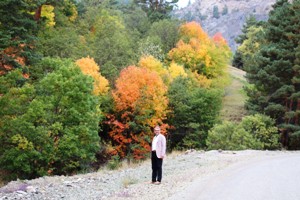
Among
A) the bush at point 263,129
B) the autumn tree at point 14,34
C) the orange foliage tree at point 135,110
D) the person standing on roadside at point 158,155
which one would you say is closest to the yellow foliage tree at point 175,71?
the orange foliage tree at point 135,110

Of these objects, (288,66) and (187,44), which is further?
(187,44)

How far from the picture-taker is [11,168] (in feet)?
93.2

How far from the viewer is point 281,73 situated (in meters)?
39.5

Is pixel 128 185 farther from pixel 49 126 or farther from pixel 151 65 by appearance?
pixel 151 65

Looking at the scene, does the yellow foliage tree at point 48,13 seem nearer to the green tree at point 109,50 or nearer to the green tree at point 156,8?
the green tree at point 109,50

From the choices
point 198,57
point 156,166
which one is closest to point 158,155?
point 156,166

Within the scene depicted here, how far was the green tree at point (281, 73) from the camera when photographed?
125ft

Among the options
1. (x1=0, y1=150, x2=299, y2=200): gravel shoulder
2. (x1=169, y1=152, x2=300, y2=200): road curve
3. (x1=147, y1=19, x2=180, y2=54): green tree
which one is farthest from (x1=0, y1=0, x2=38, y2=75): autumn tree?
(x1=147, y1=19, x2=180, y2=54): green tree

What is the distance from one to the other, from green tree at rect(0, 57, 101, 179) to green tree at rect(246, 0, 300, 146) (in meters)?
17.0

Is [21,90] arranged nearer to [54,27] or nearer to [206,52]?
[54,27]

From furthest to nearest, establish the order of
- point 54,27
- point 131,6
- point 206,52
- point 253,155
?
1. point 131,6
2. point 206,52
3. point 54,27
4. point 253,155

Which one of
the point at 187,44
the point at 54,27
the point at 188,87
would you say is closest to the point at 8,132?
the point at 54,27

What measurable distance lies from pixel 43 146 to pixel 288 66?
77.9ft

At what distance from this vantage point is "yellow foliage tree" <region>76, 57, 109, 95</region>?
136 feet
